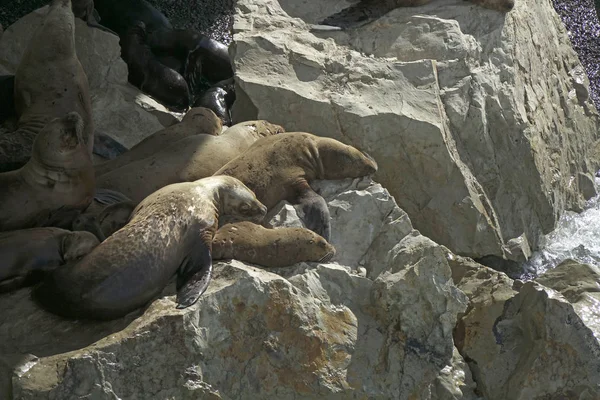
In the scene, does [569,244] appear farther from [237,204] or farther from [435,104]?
[237,204]

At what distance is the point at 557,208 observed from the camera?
25.8ft

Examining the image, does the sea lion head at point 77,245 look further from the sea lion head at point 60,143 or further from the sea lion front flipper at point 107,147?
the sea lion front flipper at point 107,147

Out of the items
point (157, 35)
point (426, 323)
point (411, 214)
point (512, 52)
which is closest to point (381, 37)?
point (512, 52)

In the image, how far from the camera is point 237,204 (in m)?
5.39

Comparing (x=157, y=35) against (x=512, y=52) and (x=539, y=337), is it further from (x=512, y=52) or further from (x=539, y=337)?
(x=539, y=337)

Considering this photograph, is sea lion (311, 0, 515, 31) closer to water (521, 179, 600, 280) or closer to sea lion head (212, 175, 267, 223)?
water (521, 179, 600, 280)

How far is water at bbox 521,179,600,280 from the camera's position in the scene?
7.35 metres

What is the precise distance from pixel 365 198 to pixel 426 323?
104cm

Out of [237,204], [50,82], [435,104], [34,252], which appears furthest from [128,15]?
[34,252]

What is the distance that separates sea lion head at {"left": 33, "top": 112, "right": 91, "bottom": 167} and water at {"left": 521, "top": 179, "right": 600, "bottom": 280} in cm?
348

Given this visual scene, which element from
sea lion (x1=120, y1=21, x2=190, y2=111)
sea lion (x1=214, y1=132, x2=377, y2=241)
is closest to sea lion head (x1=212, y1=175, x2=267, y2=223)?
sea lion (x1=214, y1=132, x2=377, y2=241)

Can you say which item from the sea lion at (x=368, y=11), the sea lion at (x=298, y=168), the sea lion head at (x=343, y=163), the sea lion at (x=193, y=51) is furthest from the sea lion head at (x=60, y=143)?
the sea lion at (x=193, y=51)

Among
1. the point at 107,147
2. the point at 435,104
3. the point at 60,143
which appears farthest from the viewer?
the point at 435,104

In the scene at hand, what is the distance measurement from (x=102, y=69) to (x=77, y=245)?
3212 mm
